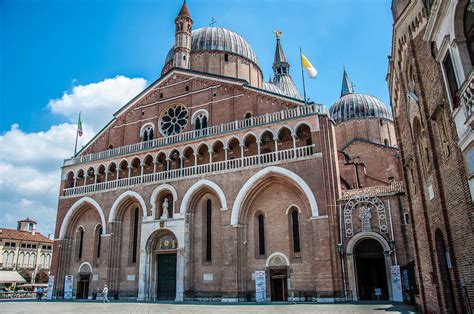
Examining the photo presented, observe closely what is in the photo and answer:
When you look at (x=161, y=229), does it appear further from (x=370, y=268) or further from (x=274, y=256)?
(x=370, y=268)

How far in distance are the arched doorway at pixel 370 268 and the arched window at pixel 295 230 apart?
2.94 meters

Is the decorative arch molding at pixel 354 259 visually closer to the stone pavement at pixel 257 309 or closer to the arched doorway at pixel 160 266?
the stone pavement at pixel 257 309

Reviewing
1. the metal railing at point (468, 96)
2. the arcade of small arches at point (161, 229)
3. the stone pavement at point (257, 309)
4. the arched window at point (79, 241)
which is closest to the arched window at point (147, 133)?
the arcade of small arches at point (161, 229)

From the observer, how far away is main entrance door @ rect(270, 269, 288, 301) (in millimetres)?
20297

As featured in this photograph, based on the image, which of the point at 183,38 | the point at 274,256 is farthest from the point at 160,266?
the point at 183,38

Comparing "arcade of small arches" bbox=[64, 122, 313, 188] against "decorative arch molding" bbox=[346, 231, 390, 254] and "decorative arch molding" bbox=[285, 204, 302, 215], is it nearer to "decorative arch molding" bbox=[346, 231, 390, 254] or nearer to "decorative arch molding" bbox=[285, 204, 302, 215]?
"decorative arch molding" bbox=[285, 204, 302, 215]

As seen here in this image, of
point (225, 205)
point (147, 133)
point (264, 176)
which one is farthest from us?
point (147, 133)

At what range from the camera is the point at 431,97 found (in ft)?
31.5

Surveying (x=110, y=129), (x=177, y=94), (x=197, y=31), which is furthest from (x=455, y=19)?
(x=197, y=31)

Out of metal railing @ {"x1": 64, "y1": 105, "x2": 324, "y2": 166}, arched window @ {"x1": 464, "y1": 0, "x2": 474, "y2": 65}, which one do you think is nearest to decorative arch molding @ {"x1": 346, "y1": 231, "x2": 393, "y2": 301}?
metal railing @ {"x1": 64, "y1": 105, "x2": 324, "y2": 166}

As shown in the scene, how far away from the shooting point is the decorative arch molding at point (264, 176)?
20.0 metres

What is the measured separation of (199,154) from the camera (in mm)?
24906

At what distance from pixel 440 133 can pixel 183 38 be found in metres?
24.9

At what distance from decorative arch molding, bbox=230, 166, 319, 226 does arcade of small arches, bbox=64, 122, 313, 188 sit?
1.34 meters
